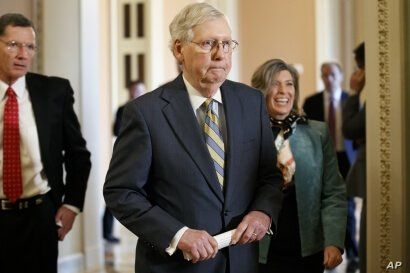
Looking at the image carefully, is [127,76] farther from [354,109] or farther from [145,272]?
[145,272]

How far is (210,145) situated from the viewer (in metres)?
1.63

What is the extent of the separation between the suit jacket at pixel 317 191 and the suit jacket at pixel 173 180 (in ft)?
1.31

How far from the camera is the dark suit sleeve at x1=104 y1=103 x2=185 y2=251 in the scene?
4.98ft

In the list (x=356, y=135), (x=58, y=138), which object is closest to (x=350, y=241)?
(x=356, y=135)

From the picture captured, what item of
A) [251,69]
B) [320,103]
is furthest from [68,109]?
[251,69]

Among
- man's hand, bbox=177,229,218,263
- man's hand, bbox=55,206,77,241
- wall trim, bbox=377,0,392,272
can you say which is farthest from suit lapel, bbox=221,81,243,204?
man's hand, bbox=55,206,77,241

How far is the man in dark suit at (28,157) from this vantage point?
2328 millimetres

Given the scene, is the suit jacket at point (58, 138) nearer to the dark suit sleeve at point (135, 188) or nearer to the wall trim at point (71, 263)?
the dark suit sleeve at point (135, 188)

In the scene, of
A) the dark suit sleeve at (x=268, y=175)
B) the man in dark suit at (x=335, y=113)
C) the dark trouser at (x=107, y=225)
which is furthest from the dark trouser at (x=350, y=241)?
the dark suit sleeve at (x=268, y=175)

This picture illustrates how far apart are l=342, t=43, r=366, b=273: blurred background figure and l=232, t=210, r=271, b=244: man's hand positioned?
1.40m

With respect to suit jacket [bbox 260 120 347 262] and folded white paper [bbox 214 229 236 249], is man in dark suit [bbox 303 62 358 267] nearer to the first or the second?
suit jacket [bbox 260 120 347 262]

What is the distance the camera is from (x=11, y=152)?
7.67 ft

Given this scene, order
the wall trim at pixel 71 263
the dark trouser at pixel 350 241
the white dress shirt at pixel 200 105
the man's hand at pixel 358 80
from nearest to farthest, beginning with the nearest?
the white dress shirt at pixel 200 105, the man's hand at pixel 358 80, the wall trim at pixel 71 263, the dark trouser at pixel 350 241

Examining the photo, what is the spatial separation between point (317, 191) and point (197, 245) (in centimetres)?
76
